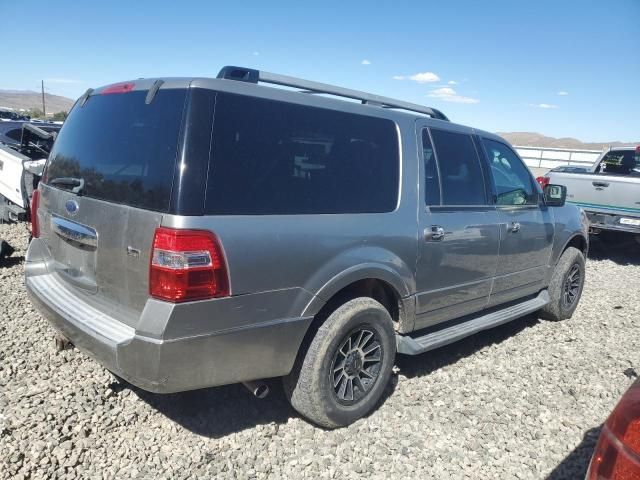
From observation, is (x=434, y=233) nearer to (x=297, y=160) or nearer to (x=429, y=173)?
(x=429, y=173)

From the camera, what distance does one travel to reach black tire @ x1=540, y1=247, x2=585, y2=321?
505 centimetres

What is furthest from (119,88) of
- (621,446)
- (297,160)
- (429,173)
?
(621,446)

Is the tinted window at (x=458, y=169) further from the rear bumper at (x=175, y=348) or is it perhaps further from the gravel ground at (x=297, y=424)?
the rear bumper at (x=175, y=348)

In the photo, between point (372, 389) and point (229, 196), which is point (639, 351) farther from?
point (229, 196)

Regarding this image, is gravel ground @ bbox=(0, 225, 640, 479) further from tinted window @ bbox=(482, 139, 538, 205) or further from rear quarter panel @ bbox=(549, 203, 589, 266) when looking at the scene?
tinted window @ bbox=(482, 139, 538, 205)

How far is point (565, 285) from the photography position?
17.0 ft

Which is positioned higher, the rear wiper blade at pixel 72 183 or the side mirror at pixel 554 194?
the side mirror at pixel 554 194

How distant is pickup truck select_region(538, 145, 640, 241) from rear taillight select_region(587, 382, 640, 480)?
687 centimetres

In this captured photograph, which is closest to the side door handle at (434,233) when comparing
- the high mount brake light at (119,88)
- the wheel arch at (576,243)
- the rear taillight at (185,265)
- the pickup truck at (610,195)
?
the rear taillight at (185,265)

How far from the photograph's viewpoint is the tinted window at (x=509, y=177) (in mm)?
4148

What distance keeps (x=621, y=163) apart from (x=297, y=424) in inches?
342

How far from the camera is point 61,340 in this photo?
3359mm

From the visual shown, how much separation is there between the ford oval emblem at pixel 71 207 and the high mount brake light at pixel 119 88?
2.22 feet

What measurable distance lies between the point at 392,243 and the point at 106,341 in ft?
5.66
